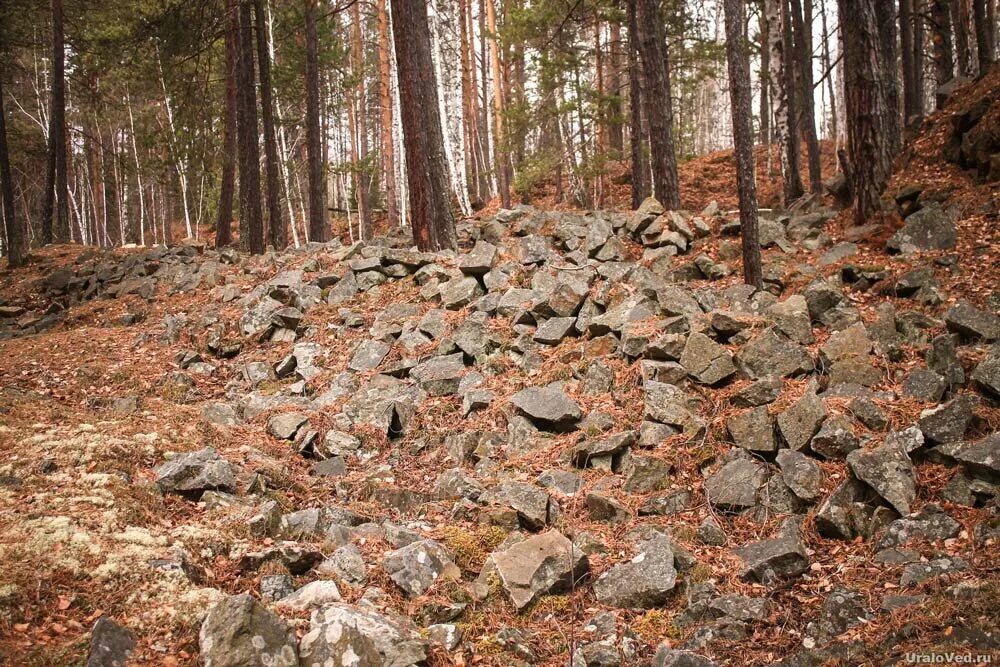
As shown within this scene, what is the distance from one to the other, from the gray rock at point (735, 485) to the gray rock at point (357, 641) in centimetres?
251

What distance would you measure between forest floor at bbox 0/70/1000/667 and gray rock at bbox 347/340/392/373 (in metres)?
0.04

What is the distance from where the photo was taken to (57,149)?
19.0m

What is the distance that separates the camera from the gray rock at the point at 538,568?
409cm

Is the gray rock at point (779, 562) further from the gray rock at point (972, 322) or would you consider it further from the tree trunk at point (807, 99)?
the tree trunk at point (807, 99)

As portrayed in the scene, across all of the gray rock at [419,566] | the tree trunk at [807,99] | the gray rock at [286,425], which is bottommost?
the gray rock at [419,566]

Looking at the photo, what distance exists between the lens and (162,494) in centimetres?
468

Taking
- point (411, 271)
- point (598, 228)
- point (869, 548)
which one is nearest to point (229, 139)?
point (411, 271)

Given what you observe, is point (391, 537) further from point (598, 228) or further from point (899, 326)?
point (598, 228)

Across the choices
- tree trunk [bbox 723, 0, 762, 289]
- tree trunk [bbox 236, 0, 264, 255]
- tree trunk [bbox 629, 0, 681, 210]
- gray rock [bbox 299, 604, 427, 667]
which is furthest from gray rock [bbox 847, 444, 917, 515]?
tree trunk [bbox 236, 0, 264, 255]

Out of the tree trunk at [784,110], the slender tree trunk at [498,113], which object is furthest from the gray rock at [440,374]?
the slender tree trunk at [498,113]

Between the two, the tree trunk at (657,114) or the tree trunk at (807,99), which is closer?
the tree trunk at (657,114)

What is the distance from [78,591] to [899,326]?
659cm

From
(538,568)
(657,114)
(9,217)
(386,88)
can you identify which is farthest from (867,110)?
(9,217)

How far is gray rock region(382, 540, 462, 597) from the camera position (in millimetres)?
4105
